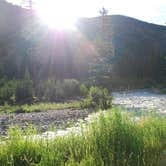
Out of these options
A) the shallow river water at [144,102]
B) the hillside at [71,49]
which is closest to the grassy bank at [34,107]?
the shallow river water at [144,102]

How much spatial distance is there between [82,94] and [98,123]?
53.3 feet

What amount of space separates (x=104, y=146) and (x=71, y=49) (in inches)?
1307

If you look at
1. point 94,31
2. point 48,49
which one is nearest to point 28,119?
point 48,49

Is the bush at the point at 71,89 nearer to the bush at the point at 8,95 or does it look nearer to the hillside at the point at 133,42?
the bush at the point at 8,95

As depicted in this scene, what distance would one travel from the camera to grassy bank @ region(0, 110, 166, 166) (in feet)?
14.9

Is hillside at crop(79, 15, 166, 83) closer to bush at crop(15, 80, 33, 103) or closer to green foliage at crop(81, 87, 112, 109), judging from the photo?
bush at crop(15, 80, 33, 103)

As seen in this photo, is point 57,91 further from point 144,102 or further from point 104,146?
point 104,146

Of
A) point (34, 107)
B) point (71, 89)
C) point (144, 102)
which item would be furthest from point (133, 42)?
point (34, 107)

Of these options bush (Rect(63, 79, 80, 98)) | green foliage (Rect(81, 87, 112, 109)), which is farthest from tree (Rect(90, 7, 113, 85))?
green foliage (Rect(81, 87, 112, 109))

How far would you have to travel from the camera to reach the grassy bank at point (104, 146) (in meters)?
4.55

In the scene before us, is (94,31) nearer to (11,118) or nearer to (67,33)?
(67,33)

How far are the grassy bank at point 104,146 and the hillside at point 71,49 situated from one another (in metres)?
24.3

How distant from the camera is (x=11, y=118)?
13.0 meters

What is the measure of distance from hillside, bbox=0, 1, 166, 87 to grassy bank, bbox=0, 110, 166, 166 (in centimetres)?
2434
